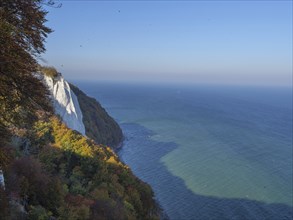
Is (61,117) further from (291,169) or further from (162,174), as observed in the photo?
(291,169)

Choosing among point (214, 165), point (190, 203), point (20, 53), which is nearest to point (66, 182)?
point (20, 53)

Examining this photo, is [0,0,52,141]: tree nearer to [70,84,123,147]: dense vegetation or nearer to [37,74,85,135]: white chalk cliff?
[37,74,85,135]: white chalk cliff

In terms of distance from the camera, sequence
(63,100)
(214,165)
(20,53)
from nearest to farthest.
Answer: (20,53) → (63,100) → (214,165)

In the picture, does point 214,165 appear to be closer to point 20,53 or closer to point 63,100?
point 63,100

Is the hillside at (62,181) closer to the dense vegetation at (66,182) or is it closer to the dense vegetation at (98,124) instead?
the dense vegetation at (66,182)

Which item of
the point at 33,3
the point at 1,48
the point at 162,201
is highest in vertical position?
the point at 33,3

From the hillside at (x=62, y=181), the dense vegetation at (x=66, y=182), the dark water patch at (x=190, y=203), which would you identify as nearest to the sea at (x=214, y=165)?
the dark water patch at (x=190, y=203)

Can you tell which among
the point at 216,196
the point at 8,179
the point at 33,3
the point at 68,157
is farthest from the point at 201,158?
the point at 33,3
